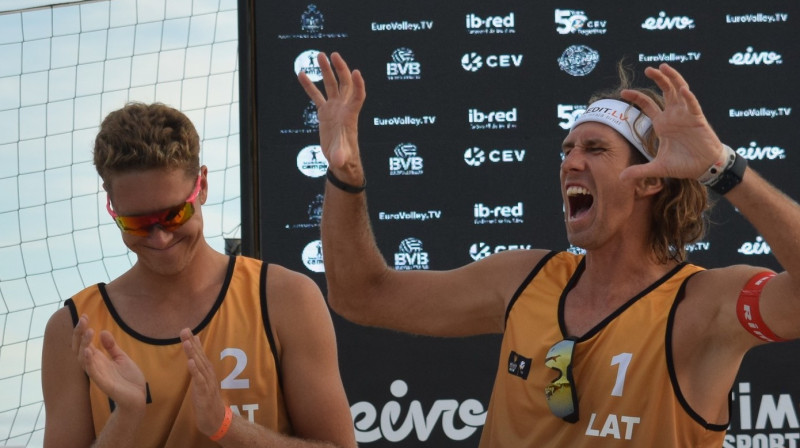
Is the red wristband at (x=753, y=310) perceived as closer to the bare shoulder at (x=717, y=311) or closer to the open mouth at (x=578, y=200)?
the bare shoulder at (x=717, y=311)

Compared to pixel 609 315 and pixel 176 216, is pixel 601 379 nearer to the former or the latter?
pixel 609 315

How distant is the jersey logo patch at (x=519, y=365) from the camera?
2824 millimetres

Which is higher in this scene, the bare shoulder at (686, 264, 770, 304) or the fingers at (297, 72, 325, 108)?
the fingers at (297, 72, 325, 108)

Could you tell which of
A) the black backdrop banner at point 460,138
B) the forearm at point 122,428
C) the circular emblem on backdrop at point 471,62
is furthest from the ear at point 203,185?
the circular emblem on backdrop at point 471,62

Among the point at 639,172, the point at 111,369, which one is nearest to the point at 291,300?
the point at 111,369

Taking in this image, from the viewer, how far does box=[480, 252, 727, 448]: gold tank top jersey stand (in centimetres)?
264

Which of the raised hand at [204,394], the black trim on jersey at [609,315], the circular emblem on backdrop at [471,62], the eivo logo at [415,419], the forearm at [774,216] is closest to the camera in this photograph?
the forearm at [774,216]

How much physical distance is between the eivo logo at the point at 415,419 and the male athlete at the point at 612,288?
2472 mm

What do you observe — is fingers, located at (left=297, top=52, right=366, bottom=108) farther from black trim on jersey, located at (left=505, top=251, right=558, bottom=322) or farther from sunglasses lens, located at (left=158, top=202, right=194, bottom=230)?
black trim on jersey, located at (left=505, top=251, right=558, bottom=322)

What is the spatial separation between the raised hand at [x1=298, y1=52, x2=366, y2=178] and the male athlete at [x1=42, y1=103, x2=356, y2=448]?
366mm

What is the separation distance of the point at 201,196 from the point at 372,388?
2.77 m

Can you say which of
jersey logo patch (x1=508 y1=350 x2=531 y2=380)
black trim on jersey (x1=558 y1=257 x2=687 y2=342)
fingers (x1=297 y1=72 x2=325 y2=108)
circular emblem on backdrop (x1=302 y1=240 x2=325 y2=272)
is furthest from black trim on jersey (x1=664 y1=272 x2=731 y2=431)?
circular emblem on backdrop (x1=302 y1=240 x2=325 y2=272)

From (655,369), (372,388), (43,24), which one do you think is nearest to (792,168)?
(372,388)

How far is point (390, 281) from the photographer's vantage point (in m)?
3.10
